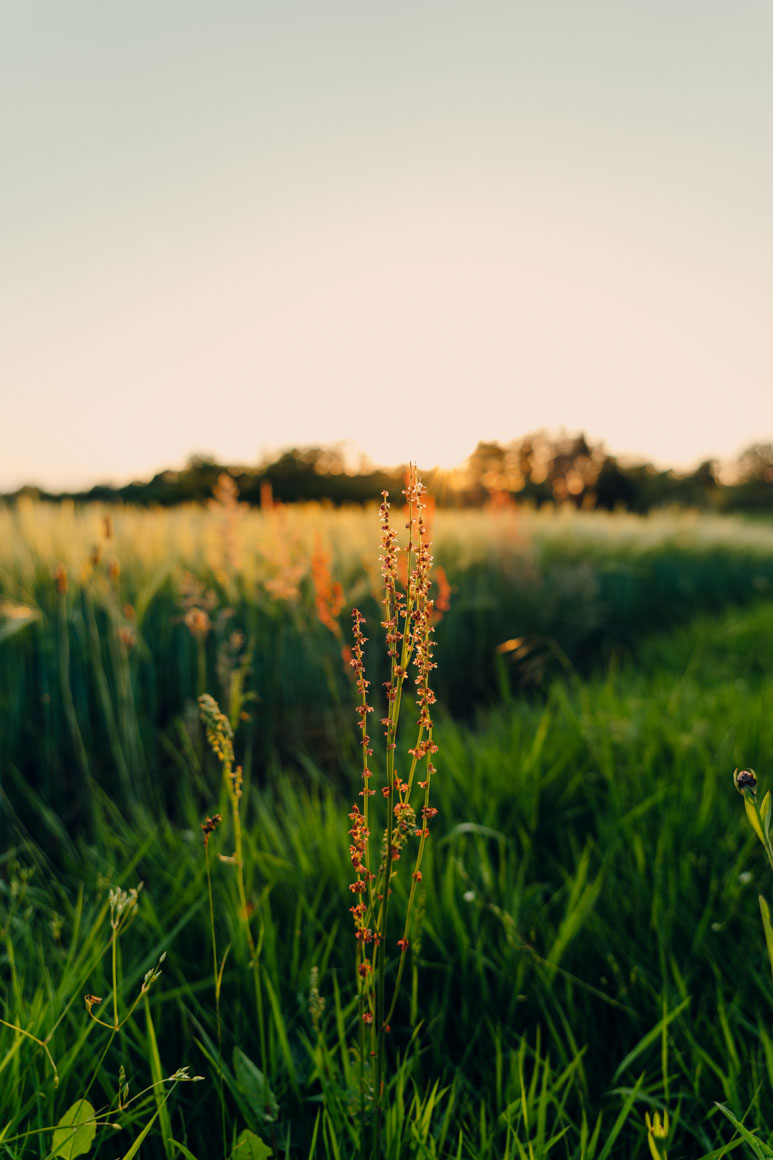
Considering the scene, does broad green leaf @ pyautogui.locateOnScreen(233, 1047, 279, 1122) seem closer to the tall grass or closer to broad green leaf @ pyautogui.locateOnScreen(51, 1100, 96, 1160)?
broad green leaf @ pyautogui.locateOnScreen(51, 1100, 96, 1160)

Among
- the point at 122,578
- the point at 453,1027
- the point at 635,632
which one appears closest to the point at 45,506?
the point at 122,578

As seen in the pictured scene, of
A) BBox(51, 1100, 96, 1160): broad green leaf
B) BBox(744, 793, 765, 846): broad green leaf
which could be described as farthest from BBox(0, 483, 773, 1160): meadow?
BBox(744, 793, 765, 846): broad green leaf

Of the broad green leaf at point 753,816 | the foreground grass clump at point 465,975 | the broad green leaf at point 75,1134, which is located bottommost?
the foreground grass clump at point 465,975

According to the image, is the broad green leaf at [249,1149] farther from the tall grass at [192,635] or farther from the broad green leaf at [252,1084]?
the tall grass at [192,635]

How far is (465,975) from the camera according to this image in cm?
99

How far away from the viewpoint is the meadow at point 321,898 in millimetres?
748

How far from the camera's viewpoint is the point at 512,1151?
0.67m

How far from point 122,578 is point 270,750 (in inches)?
27.9

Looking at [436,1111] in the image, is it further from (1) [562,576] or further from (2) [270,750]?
(1) [562,576]

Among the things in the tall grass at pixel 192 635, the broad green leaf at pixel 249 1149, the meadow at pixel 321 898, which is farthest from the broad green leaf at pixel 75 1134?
the tall grass at pixel 192 635

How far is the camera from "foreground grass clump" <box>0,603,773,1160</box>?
74 cm

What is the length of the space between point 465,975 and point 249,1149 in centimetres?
44

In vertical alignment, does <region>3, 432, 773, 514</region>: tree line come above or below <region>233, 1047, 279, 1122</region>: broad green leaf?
above

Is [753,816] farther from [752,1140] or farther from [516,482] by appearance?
[516,482]
